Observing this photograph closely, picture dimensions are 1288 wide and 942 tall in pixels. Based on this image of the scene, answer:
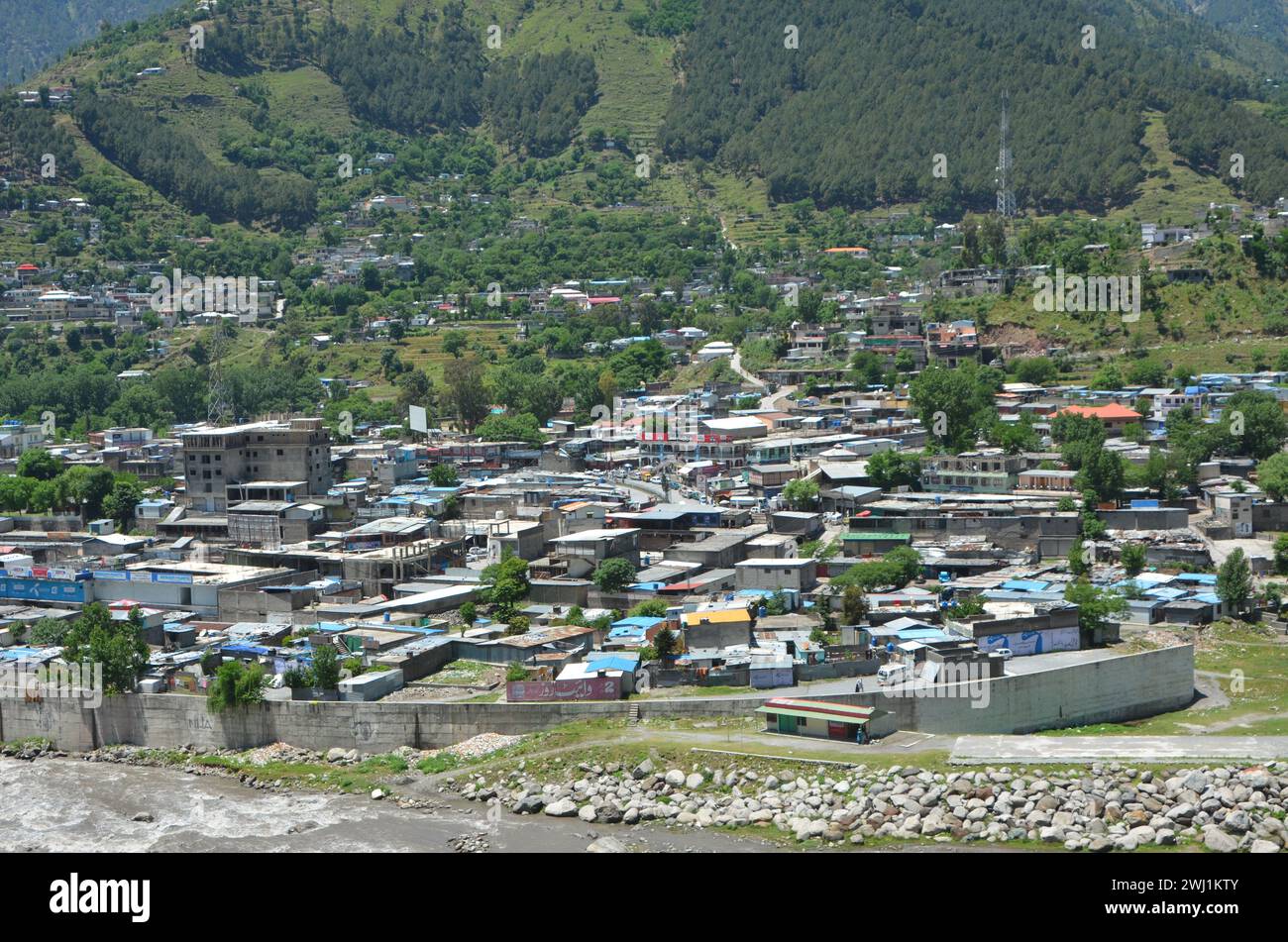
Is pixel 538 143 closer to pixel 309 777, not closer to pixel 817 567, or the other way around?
pixel 817 567

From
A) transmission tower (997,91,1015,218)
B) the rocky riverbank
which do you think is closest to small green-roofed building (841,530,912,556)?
the rocky riverbank

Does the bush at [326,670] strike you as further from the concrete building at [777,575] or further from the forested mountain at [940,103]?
the forested mountain at [940,103]

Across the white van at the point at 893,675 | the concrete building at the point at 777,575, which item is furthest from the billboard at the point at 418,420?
the white van at the point at 893,675

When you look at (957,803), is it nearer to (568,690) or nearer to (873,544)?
(568,690)

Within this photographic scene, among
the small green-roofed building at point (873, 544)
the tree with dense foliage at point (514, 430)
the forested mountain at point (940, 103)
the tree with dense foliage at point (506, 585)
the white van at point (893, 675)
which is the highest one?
the forested mountain at point (940, 103)
